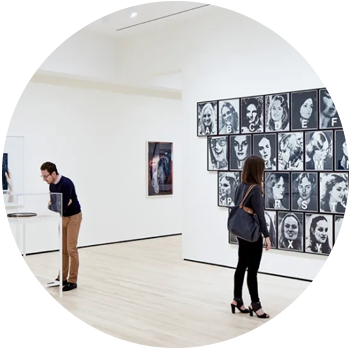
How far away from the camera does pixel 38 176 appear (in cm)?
930

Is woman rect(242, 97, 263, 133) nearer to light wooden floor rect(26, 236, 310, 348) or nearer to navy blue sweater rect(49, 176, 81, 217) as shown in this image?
light wooden floor rect(26, 236, 310, 348)

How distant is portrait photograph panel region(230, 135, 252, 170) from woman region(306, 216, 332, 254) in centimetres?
134

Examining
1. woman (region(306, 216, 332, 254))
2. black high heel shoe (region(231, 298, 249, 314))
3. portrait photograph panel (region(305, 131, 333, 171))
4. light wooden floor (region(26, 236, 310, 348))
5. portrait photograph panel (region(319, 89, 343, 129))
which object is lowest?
A: light wooden floor (region(26, 236, 310, 348))

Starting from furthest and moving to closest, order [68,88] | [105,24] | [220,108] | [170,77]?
[170,77] → [68,88] → [105,24] → [220,108]

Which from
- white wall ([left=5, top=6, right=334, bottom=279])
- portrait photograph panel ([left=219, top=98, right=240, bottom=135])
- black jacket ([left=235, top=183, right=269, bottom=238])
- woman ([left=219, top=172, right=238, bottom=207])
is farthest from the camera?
woman ([left=219, top=172, right=238, bottom=207])

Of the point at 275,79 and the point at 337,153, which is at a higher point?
the point at 275,79

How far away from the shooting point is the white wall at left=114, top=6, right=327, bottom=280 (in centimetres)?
719

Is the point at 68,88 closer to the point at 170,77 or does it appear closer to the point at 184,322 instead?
the point at 170,77

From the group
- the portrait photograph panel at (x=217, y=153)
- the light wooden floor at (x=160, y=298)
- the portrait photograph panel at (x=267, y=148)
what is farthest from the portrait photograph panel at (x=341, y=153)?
the portrait photograph panel at (x=217, y=153)

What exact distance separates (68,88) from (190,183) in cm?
298

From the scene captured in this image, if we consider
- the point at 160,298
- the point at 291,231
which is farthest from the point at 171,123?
the point at 160,298

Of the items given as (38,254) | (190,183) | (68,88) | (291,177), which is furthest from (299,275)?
(68,88)

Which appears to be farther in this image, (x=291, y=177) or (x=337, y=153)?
(x=291, y=177)

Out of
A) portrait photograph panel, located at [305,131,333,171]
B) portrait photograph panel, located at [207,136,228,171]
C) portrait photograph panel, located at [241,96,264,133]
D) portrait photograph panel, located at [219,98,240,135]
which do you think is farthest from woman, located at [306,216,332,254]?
portrait photograph panel, located at [219,98,240,135]
